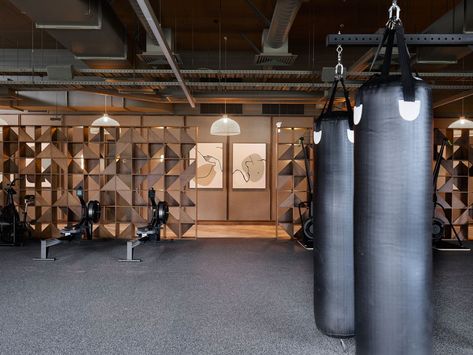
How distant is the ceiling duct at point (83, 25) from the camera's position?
13.4ft

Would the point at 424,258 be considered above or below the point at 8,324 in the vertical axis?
above

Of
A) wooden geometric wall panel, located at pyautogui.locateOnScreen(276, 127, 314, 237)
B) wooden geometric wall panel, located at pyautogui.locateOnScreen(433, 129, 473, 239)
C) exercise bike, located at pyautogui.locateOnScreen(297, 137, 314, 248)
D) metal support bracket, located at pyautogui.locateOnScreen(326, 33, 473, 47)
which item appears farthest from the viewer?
wooden geometric wall panel, located at pyautogui.locateOnScreen(276, 127, 314, 237)

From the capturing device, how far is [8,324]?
3.51 metres

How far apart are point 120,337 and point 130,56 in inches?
181

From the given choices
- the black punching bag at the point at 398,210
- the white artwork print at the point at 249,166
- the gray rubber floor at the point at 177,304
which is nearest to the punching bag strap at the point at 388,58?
the black punching bag at the point at 398,210

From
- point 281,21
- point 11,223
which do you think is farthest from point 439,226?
point 11,223

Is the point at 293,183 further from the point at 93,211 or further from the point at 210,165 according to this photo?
the point at 93,211

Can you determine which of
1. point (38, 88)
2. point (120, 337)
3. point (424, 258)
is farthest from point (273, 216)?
point (424, 258)

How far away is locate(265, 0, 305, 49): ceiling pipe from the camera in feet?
13.6

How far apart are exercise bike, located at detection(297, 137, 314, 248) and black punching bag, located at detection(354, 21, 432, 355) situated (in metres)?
4.85

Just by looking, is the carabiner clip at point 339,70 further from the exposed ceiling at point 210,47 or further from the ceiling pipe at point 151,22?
the exposed ceiling at point 210,47

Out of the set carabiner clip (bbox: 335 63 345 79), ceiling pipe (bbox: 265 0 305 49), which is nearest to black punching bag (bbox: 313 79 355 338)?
carabiner clip (bbox: 335 63 345 79)

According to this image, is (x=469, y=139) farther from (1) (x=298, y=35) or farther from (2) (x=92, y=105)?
(2) (x=92, y=105)

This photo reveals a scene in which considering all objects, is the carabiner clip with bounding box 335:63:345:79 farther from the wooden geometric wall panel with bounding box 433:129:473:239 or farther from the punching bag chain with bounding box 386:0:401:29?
the wooden geometric wall panel with bounding box 433:129:473:239
